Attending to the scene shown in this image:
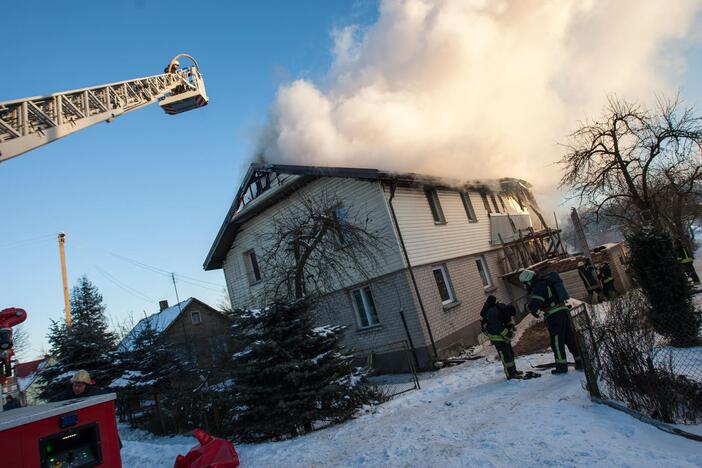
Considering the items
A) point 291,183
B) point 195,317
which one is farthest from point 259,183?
point 195,317

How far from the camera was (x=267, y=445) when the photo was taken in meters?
6.33

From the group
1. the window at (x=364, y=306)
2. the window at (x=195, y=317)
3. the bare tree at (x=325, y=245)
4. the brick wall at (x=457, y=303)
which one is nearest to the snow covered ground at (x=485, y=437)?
the bare tree at (x=325, y=245)

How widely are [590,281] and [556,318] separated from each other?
920cm

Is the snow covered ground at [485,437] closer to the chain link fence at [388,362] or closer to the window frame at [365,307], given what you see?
the chain link fence at [388,362]

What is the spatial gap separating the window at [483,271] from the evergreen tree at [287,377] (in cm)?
963

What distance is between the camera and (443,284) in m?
13.5

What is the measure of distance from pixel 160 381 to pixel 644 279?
12285 millimetres

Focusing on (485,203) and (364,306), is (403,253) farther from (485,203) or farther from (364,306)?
(485,203)

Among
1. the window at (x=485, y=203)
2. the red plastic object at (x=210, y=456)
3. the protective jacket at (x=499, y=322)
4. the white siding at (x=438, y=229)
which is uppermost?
the window at (x=485, y=203)

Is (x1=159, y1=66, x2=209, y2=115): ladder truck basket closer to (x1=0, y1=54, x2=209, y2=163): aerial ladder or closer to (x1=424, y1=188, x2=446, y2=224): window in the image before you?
(x1=0, y1=54, x2=209, y2=163): aerial ladder

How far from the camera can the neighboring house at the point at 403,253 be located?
39.5 ft

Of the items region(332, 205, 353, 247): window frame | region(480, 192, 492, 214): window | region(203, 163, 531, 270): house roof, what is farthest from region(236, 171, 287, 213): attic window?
region(480, 192, 492, 214): window

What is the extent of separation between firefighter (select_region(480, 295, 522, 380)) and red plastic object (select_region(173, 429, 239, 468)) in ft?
14.5

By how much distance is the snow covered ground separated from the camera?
3852 mm
